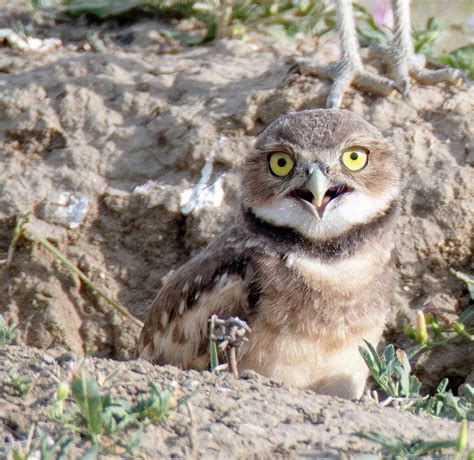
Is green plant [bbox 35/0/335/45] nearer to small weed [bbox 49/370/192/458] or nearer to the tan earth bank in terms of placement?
the tan earth bank

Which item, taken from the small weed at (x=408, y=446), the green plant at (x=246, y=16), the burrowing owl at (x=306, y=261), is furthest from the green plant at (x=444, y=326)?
the green plant at (x=246, y=16)

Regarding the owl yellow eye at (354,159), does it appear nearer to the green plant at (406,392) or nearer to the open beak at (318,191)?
the open beak at (318,191)

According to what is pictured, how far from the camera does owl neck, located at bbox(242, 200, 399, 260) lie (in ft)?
15.3

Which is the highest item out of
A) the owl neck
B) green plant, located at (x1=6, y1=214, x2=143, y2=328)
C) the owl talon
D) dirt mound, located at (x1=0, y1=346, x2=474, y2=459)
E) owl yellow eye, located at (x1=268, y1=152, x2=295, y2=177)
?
owl yellow eye, located at (x1=268, y1=152, x2=295, y2=177)

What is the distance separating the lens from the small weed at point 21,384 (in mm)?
3412

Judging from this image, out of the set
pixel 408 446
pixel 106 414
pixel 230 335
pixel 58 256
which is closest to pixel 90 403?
pixel 106 414

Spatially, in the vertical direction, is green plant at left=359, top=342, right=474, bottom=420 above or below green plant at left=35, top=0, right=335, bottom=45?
below

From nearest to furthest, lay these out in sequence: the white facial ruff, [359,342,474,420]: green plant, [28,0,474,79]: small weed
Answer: [359,342,474,420]: green plant → the white facial ruff → [28,0,474,79]: small weed

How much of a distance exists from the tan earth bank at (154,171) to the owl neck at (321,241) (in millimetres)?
1223

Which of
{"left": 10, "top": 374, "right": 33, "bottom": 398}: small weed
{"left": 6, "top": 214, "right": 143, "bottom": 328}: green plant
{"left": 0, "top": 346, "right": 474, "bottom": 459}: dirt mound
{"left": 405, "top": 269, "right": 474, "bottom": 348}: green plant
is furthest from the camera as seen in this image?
{"left": 6, "top": 214, "right": 143, "bottom": 328}: green plant

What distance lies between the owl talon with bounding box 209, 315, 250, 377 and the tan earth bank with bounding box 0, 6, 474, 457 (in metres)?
1.49

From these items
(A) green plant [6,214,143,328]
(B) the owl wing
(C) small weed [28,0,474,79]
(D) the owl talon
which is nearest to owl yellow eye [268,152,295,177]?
(B) the owl wing

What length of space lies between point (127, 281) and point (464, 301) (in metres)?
2.11

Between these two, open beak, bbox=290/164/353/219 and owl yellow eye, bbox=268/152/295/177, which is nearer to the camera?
open beak, bbox=290/164/353/219
